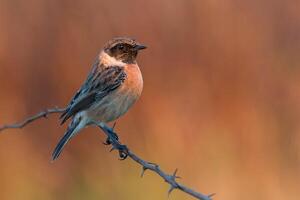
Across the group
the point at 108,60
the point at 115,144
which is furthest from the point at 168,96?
the point at 115,144

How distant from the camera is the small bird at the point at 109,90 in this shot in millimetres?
6320

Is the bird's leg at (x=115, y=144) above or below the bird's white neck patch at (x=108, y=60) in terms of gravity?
below

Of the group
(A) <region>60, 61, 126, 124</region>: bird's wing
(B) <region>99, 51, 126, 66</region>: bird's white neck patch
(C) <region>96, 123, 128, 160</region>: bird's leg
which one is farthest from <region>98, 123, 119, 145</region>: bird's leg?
(B) <region>99, 51, 126, 66</region>: bird's white neck patch

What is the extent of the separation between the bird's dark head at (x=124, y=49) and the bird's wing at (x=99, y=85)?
0.10 metres

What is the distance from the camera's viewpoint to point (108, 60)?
6.66 metres

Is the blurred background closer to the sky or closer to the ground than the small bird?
closer to the sky

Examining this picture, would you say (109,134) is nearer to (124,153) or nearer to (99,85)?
(124,153)

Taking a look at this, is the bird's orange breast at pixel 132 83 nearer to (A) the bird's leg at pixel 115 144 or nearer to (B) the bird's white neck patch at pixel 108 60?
(B) the bird's white neck patch at pixel 108 60

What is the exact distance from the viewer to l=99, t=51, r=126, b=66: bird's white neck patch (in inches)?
259

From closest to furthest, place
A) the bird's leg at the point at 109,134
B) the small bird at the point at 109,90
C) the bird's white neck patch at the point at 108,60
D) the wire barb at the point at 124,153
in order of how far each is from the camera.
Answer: the wire barb at the point at 124,153
the bird's leg at the point at 109,134
the small bird at the point at 109,90
the bird's white neck patch at the point at 108,60

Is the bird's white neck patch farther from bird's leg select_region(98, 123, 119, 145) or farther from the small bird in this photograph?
bird's leg select_region(98, 123, 119, 145)

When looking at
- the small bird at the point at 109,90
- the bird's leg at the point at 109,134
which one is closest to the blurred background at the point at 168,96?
the bird's leg at the point at 109,134

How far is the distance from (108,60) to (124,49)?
22 centimetres

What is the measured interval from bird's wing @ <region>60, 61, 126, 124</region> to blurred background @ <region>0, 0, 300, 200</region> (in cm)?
130
